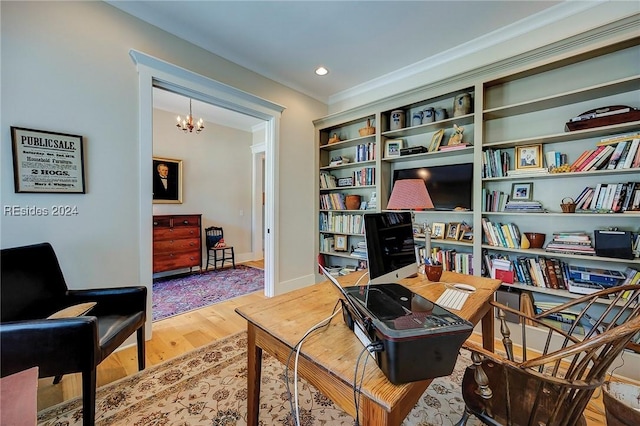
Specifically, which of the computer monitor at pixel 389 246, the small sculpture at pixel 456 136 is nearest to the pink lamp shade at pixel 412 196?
the computer monitor at pixel 389 246

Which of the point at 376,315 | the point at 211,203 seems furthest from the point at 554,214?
the point at 211,203

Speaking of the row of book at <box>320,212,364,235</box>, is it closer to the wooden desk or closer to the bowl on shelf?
the bowl on shelf

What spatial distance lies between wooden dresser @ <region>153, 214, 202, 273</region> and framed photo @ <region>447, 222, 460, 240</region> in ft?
12.2

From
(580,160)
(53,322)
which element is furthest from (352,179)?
(53,322)

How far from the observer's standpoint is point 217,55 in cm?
265

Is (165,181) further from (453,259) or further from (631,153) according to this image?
(631,153)

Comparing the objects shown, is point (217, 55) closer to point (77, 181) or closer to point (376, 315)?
point (77, 181)

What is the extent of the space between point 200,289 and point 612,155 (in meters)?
4.35

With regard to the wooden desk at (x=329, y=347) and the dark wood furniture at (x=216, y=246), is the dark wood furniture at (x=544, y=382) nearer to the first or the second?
the wooden desk at (x=329, y=347)

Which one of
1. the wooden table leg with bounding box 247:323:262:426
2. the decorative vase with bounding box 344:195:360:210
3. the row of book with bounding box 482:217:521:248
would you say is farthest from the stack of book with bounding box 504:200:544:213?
the wooden table leg with bounding box 247:323:262:426

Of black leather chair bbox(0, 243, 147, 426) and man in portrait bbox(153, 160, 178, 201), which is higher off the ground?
man in portrait bbox(153, 160, 178, 201)

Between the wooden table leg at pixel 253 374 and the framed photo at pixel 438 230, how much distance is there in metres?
2.14

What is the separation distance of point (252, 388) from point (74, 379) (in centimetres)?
150

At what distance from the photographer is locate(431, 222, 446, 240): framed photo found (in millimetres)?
2662
